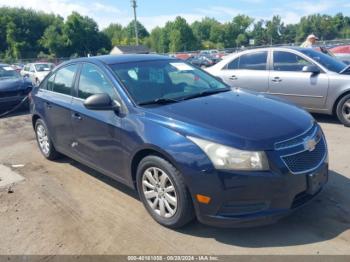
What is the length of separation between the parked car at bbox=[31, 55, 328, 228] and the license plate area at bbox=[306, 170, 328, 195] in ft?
0.03

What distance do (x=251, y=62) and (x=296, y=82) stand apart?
121 cm

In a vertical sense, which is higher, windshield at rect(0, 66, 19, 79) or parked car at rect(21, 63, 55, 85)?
windshield at rect(0, 66, 19, 79)

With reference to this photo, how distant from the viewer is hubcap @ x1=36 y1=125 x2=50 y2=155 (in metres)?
5.85

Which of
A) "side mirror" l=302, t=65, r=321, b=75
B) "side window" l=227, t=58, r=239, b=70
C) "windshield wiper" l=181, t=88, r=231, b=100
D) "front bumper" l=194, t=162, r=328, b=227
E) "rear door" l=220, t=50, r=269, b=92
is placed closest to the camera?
"front bumper" l=194, t=162, r=328, b=227

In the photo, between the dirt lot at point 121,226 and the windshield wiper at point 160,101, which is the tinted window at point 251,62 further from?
the windshield wiper at point 160,101

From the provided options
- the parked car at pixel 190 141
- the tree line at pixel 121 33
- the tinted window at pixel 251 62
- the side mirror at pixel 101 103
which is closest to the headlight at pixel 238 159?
the parked car at pixel 190 141

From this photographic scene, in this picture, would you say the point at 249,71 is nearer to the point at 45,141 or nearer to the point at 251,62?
the point at 251,62

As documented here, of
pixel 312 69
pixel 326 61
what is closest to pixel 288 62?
pixel 312 69

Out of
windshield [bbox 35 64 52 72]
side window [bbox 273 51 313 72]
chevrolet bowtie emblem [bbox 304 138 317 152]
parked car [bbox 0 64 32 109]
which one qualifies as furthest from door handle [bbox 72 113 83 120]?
windshield [bbox 35 64 52 72]

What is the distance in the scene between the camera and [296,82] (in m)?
7.45

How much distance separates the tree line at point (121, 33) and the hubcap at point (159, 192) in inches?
2684

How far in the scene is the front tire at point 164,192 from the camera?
3.31 m

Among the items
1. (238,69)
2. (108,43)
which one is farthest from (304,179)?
(108,43)

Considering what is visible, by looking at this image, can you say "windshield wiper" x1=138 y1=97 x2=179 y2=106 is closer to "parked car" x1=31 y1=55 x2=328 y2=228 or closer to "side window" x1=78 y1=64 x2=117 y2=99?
"parked car" x1=31 y1=55 x2=328 y2=228
